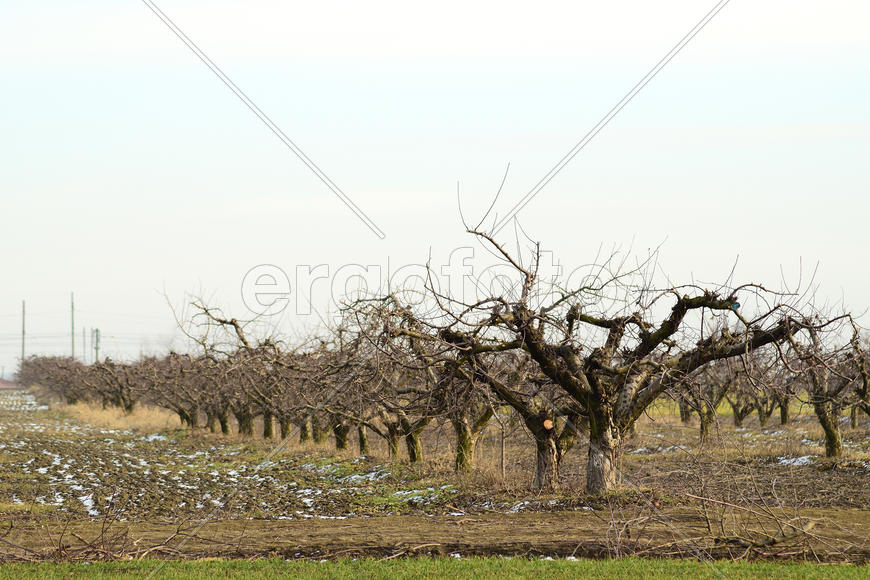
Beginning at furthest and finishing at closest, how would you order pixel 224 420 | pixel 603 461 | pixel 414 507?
pixel 224 420
pixel 414 507
pixel 603 461

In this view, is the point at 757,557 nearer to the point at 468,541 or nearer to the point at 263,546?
the point at 468,541

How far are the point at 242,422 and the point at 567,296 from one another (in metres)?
24.2

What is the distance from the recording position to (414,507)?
14359mm

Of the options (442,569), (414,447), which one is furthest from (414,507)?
(442,569)

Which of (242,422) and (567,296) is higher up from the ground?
(567,296)

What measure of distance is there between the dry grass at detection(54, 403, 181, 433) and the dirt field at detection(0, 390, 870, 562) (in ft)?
44.7

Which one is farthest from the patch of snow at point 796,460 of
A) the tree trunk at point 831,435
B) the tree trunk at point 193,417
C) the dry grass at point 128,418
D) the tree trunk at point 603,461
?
the dry grass at point 128,418

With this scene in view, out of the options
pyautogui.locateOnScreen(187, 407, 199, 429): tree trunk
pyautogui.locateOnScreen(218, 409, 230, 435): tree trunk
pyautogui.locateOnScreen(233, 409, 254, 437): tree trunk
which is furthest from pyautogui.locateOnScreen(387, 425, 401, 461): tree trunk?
pyautogui.locateOnScreen(187, 407, 199, 429): tree trunk

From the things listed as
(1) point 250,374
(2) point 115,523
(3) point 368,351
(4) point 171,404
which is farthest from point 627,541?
(4) point 171,404

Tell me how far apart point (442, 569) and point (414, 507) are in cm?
586

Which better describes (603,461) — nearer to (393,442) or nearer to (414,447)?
(414,447)

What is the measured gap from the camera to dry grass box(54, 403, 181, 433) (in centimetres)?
4019

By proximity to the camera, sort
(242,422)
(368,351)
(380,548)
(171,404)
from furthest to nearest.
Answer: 1. (171,404)
2. (242,422)
3. (368,351)
4. (380,548)

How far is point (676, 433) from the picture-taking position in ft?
103
